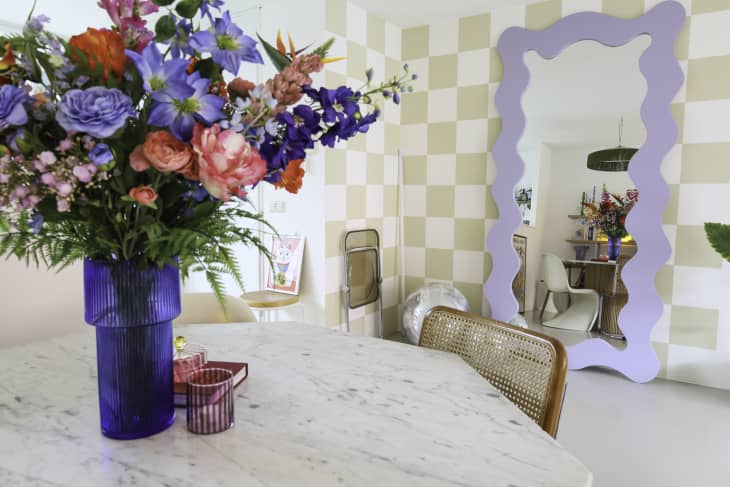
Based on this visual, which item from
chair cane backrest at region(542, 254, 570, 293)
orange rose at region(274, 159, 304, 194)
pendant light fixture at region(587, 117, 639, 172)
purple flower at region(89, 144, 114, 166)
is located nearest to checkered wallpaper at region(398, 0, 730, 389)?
pendant light fixture at region(587, 117, 639, 172)

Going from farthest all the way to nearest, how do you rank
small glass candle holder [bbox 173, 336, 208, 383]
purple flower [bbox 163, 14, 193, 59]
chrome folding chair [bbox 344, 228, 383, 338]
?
1. chrome folding chair [bbox 344, 228, 383, 338]
2. small glass candle holder [bbox 173, 336, 208, 383]
3. purple flower [bbox 163, 14, 193, 59]

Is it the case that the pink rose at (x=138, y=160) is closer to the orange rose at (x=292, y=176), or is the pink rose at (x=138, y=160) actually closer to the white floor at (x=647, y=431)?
the orange rose at (x=292, y=176)

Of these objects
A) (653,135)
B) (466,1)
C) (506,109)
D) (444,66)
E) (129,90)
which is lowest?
(129,90)

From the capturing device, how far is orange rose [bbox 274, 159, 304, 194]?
0.86 meters

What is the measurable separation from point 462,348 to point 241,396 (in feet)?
2.01

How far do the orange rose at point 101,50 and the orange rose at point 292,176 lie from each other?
0.29 meters

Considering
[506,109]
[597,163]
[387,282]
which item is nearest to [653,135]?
[597,163]

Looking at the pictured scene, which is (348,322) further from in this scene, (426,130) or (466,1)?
(466,1)

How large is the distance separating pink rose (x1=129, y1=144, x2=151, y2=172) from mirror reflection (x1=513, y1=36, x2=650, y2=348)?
3.12 meters

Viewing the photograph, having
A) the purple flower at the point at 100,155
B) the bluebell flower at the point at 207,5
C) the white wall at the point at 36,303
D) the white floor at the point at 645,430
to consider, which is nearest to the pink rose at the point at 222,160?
the purple flower at the point at 100,155

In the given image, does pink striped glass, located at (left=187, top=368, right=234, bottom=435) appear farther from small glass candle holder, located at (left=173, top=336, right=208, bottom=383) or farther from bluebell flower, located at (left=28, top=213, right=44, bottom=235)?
bluebell flower, located at (left=28, top=213, right=44, bottom=235)

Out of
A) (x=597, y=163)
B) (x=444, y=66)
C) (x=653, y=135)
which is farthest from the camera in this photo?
(x=444, y=66)

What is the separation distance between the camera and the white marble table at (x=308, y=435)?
78cm

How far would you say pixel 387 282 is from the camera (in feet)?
13.3
